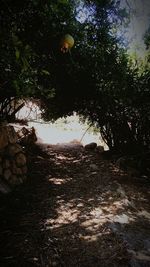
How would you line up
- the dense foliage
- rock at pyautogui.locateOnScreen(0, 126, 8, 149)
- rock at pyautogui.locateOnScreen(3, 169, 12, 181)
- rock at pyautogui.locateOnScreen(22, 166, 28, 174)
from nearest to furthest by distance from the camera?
rock at pyautogui.locateOnScreen(3, 169, 12, 181) → rock at pyautogui.locateOnScreen(0, 126, 8, 149) → rock at pyautogui.locateOnScreen(22, 166, 28, 174) → the dense foliage

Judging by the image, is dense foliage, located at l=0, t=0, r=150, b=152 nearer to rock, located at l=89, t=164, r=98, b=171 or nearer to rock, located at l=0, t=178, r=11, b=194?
rock, located at l=89, t=164, r=98, b=171

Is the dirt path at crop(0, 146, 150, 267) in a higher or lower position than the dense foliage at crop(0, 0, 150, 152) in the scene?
lower

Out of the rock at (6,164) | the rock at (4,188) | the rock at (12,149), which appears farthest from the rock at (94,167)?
the rock at (4,188)

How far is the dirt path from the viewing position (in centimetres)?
441

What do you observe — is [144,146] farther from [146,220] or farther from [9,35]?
[9,35]

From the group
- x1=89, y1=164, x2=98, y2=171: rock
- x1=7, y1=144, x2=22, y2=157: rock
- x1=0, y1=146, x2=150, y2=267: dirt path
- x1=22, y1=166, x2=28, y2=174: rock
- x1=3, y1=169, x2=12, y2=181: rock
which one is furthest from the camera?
x1=89, y1=164, x2=98, y2=171: rock

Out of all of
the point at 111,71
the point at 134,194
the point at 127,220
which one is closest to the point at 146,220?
the point at 127,220

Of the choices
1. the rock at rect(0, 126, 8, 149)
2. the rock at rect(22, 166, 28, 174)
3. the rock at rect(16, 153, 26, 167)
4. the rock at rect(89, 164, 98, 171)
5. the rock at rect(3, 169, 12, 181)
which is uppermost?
the rock at rect(0, 126, 8, 149)

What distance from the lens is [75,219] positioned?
5.63m

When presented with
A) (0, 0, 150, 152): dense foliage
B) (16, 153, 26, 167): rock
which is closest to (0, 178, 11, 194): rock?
(16, 153, 26, 167): rock

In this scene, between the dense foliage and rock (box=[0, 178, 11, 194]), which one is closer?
rock (box=[0, 178, 11, 194])

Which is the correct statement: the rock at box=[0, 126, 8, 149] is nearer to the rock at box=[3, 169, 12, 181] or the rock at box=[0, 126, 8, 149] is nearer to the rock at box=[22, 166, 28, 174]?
the rock at box=[3, 169, 12, 181]

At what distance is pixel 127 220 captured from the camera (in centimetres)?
559

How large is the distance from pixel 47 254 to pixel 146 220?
2168 mm
